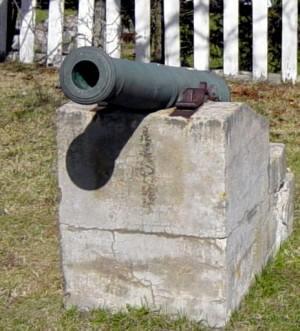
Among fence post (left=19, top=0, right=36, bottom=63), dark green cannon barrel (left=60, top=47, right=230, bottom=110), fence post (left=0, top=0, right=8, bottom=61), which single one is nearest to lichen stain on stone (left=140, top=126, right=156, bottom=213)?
dark green cannon barrel (left=60, top=47, right=230, bottom=110)

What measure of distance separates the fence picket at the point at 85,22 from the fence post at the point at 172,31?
76 centimetres

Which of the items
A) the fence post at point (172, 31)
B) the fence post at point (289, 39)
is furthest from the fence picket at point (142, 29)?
the fence post at point (289, 39)

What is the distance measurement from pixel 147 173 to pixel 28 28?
5.75 metres

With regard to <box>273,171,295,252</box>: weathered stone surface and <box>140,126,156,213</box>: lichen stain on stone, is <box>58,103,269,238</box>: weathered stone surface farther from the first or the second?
<box>273,171,295,252</box>: weathered stone surface

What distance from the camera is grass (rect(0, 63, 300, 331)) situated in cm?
420

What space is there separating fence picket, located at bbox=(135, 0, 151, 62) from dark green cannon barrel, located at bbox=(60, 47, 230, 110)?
5173mm

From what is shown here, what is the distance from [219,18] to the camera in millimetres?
9344

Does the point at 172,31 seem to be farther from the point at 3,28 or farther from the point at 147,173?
the point at 147,173

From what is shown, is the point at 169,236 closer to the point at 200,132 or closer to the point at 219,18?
the point at 200,132

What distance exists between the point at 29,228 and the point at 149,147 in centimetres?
181

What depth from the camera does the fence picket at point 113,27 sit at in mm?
9102

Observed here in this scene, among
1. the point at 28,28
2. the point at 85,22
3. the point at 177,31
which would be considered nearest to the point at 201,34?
the point at 177,31

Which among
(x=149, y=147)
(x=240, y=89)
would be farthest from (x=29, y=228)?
(x=240, y=89)

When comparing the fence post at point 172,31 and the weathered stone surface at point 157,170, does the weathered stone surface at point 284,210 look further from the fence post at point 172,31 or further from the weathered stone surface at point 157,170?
the fence post at point 172,31
